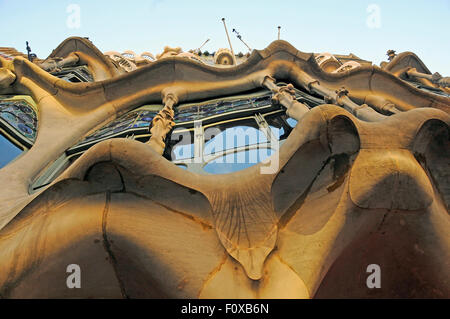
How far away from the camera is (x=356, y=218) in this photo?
3.62m

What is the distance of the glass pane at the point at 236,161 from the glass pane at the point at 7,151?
4004 millimetres

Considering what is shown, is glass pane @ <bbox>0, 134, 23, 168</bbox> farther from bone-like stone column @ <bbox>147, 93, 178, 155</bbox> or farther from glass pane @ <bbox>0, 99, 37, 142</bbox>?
bone-like stone column @ <bbox>147, 93, 178, 155</bbox>

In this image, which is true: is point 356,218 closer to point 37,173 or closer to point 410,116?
point 410,116

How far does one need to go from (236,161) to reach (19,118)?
5629mm

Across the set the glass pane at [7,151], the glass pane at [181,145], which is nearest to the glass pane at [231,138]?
the glass pane at [181,145]

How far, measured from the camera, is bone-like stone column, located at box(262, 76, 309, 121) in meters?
6.21

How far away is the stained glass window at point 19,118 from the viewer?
7008 mm

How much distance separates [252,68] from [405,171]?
6.36 metres

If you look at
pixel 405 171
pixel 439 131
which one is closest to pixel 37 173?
pixel 405 171

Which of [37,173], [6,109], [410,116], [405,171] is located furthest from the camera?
[6,109]

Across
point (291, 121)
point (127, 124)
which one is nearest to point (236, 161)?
point (291, 121)

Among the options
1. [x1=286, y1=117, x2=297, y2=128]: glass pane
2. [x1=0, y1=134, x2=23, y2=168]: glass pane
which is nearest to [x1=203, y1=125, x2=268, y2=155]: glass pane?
[x1=286, y1=117, x2=297, y2=128]: glass pane
